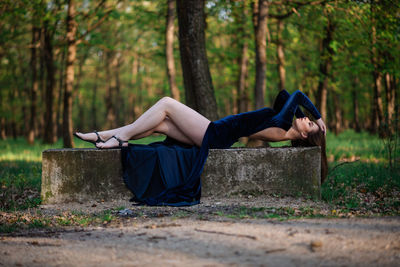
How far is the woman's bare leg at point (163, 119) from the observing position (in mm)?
4734

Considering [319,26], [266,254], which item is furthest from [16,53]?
[266,254]

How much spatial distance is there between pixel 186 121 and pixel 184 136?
11.0 inches

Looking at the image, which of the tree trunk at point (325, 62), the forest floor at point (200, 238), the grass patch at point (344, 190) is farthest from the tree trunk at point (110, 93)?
the forest floor at point (200, 238)

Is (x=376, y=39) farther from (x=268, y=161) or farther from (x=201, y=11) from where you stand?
(x=268, y=161)

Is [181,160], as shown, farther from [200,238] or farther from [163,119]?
[200,238]

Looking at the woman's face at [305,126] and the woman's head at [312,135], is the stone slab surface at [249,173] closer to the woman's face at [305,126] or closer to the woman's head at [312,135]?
the woman's head at [312,135]

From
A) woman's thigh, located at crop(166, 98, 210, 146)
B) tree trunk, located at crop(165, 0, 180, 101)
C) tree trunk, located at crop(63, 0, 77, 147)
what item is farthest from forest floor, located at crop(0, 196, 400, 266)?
tree trunk, located at crop(165, 0, 180, 101)

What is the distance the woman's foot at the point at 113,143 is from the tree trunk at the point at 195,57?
305 centimetres

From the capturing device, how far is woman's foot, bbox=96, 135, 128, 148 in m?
4.66

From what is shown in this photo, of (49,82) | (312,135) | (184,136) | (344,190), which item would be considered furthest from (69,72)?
(344,190)

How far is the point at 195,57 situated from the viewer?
7.44 m

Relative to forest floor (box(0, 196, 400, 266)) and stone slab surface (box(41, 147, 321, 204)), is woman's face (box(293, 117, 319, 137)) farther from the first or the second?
forest floor (box(0, 196, 400, 266))

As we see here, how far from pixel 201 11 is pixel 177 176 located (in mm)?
4121

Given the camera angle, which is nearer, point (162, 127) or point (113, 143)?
point (113, 143)
